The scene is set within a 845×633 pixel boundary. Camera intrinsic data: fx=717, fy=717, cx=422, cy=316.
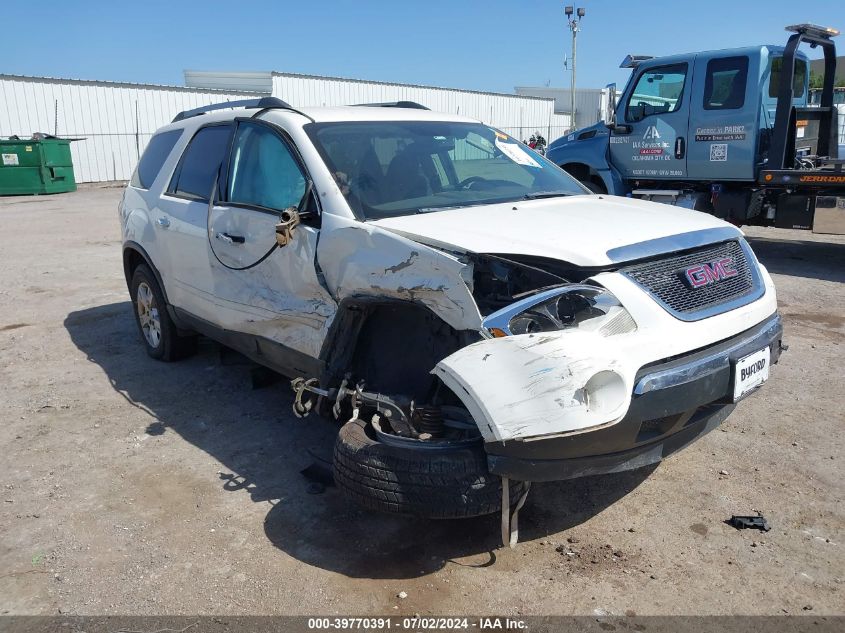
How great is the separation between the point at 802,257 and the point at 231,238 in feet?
27.5

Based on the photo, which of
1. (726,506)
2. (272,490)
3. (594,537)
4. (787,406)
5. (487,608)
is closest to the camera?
(487,608)

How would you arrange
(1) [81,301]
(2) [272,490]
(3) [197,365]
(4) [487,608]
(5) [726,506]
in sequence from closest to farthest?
(4) [487,608] < (5) [726,506] < (2) [272,490] < (3) [197,365] < (1) [81,301]

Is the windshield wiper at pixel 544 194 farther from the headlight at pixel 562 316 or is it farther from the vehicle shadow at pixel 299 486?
the vehicle shadow at pixel 299 486

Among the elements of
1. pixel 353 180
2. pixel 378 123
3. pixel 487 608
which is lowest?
pixel 487 608

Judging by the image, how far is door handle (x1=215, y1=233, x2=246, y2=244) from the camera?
4140 millimetres

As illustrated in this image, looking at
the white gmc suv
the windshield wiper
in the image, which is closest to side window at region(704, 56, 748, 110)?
the white gmc suv

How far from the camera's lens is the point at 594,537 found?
3182mm

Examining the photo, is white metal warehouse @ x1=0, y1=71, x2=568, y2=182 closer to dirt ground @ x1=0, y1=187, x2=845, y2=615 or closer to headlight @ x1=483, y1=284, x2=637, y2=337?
dirt ground @ x1=0, y1=187, x2=845, y2=615

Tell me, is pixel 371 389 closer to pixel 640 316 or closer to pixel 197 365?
pixel 640 316

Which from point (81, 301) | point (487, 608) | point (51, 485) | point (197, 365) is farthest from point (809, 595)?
point (81, 301)

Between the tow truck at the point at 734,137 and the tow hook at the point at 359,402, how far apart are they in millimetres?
7376

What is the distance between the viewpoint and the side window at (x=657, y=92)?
943 centimetres

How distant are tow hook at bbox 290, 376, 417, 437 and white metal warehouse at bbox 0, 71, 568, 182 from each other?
846 inches

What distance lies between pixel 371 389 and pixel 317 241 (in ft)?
2.55
